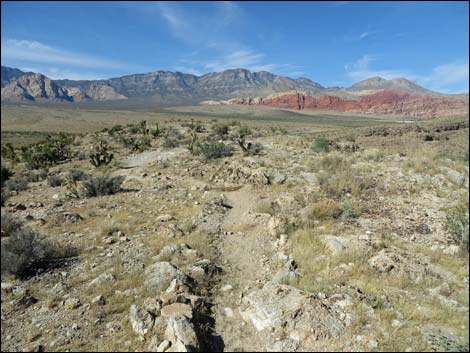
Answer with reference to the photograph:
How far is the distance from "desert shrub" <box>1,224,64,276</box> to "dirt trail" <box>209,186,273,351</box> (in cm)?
316

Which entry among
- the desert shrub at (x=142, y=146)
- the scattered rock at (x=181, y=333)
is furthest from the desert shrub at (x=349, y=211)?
the desert shrub at (x=142, y=146)

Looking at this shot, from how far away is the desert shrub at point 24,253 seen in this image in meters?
4.75

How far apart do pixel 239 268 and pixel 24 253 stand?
12.0ft

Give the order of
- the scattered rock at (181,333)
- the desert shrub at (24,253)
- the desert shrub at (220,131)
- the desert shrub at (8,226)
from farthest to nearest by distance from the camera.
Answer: the desert shrub at (220,131) < the desert shrub at (8,226) < the desert shrub at (24,253) < the scattered rock at (181,333)

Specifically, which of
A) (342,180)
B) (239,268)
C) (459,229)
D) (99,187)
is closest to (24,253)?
(239,268)

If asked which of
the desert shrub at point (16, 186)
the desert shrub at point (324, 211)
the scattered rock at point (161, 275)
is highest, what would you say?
the desert shrub at point (324, 211)

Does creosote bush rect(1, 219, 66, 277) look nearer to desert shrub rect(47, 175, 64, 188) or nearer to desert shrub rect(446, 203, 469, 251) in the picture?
desert shrub rect(47, 175, 64, 188)

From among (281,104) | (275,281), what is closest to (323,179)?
(275,281)

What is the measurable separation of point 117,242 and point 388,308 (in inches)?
202

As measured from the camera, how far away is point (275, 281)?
184 inches

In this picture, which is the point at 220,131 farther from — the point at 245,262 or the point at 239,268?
the point at 239,268

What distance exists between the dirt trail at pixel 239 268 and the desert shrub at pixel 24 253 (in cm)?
316

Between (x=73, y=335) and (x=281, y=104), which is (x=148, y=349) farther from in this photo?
(x=281, y=104)

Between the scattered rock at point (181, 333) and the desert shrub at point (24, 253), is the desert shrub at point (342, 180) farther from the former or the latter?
the desert shrub at point (24, 253)
